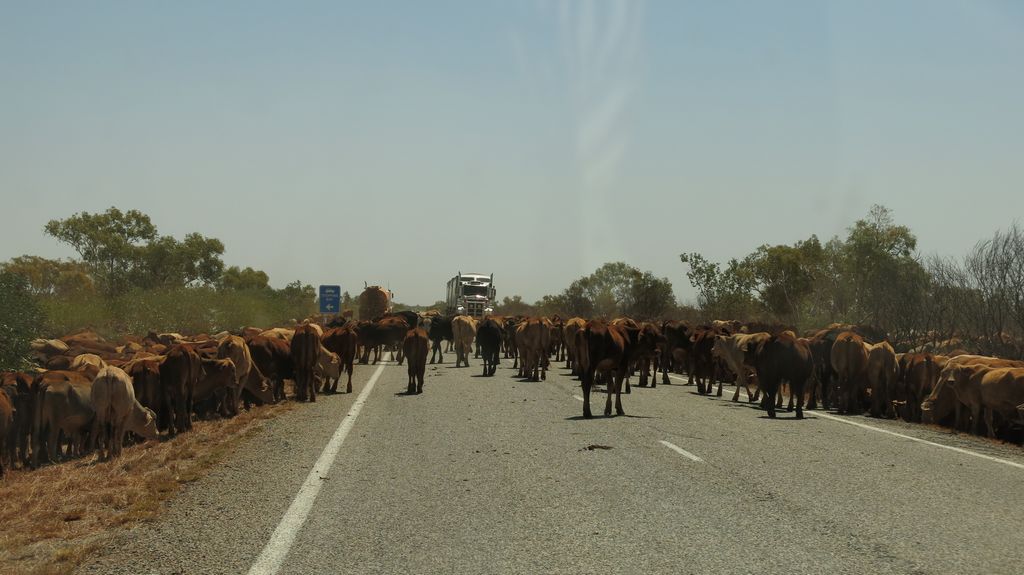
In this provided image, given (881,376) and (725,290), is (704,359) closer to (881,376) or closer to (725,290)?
(881,376)

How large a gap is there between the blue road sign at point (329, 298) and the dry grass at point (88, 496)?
3118cm

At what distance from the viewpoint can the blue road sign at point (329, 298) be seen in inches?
1868

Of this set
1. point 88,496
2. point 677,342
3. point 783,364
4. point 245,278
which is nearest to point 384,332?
point 677,342

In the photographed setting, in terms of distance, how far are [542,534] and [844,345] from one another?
14.6m

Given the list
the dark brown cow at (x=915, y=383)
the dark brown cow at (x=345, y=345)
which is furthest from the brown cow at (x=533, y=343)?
the dark brown cow at (x=915, y=383)

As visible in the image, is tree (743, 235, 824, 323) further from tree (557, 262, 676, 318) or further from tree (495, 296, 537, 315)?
tree (495, 296, 537, 315)

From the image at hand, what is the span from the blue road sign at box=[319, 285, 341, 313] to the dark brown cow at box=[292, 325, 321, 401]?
26.5m

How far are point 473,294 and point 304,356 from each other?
42563mm

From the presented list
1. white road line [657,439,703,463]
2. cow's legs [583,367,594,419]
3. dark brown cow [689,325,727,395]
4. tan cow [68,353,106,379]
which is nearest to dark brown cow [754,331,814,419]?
cow's legs [583,367,594,419]

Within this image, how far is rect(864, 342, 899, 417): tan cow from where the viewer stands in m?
20.0

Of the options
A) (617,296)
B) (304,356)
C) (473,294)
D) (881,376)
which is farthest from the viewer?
(617,296)

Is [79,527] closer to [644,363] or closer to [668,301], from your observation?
[644,363]

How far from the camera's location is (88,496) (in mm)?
10781

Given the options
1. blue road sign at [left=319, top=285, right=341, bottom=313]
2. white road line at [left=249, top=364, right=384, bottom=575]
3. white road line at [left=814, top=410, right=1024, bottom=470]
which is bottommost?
white road line at [left=249, top=364, right=384, bottom=575]
